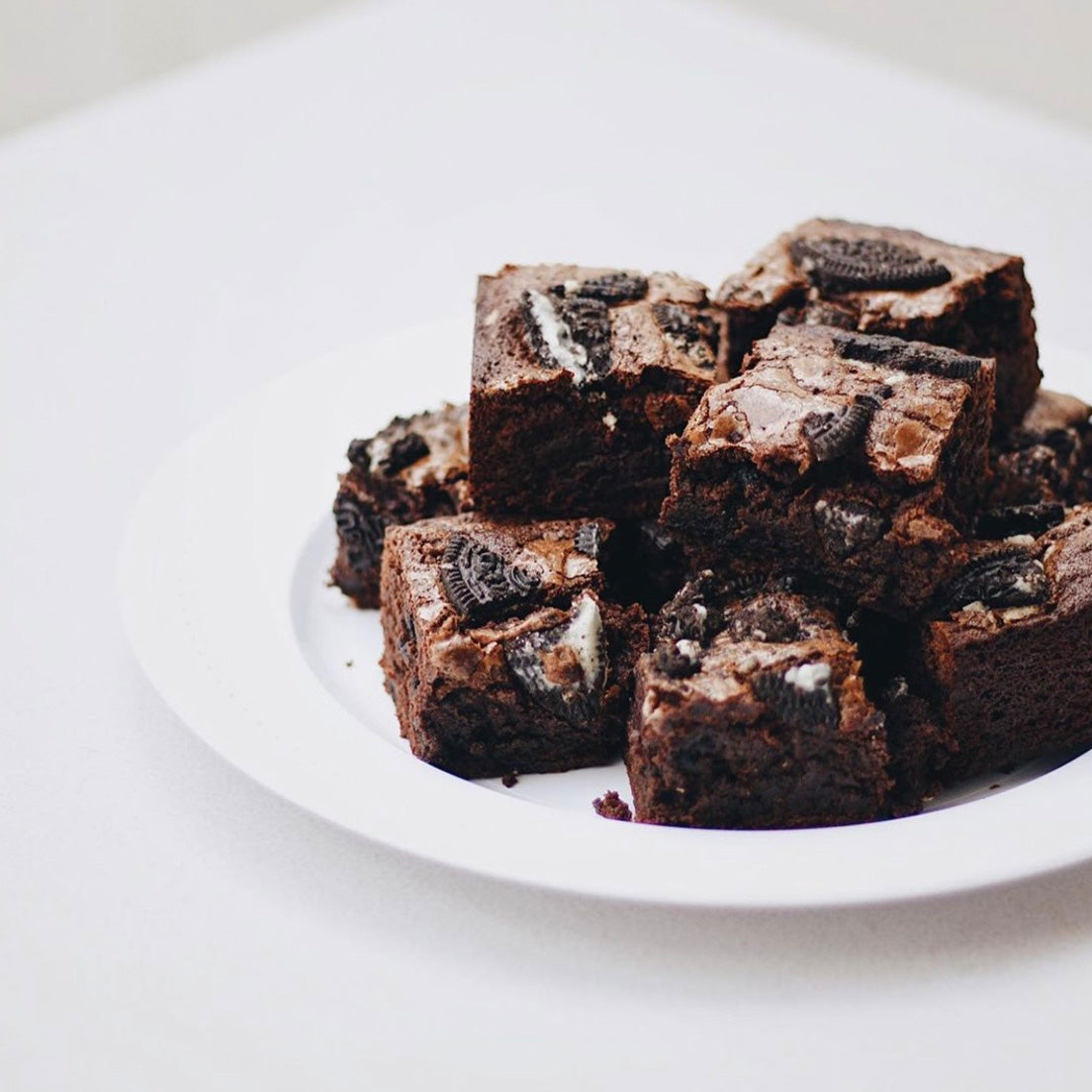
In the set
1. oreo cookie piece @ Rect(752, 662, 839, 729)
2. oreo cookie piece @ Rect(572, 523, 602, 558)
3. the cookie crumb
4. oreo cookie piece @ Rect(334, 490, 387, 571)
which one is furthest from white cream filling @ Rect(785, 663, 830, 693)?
oreo cookie piece @ Rect(334, 490, 387, 571)

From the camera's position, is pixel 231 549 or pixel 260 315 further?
pixel 260 315

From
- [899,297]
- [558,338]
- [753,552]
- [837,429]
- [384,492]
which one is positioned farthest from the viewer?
[384,492]

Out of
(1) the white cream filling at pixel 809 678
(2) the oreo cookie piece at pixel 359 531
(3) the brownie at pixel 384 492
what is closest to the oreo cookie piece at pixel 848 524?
(1) the white cream filling at pixel 809 678

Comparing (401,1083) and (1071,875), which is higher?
(401,1083)

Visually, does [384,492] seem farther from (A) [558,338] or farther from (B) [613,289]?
(B) [613,289]

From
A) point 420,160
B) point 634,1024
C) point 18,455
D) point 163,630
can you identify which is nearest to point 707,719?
point 634,1024

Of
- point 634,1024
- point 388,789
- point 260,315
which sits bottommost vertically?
point 634,1024

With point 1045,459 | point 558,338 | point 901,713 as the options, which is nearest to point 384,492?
point 558,338

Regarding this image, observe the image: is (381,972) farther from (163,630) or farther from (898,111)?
(898,111)
